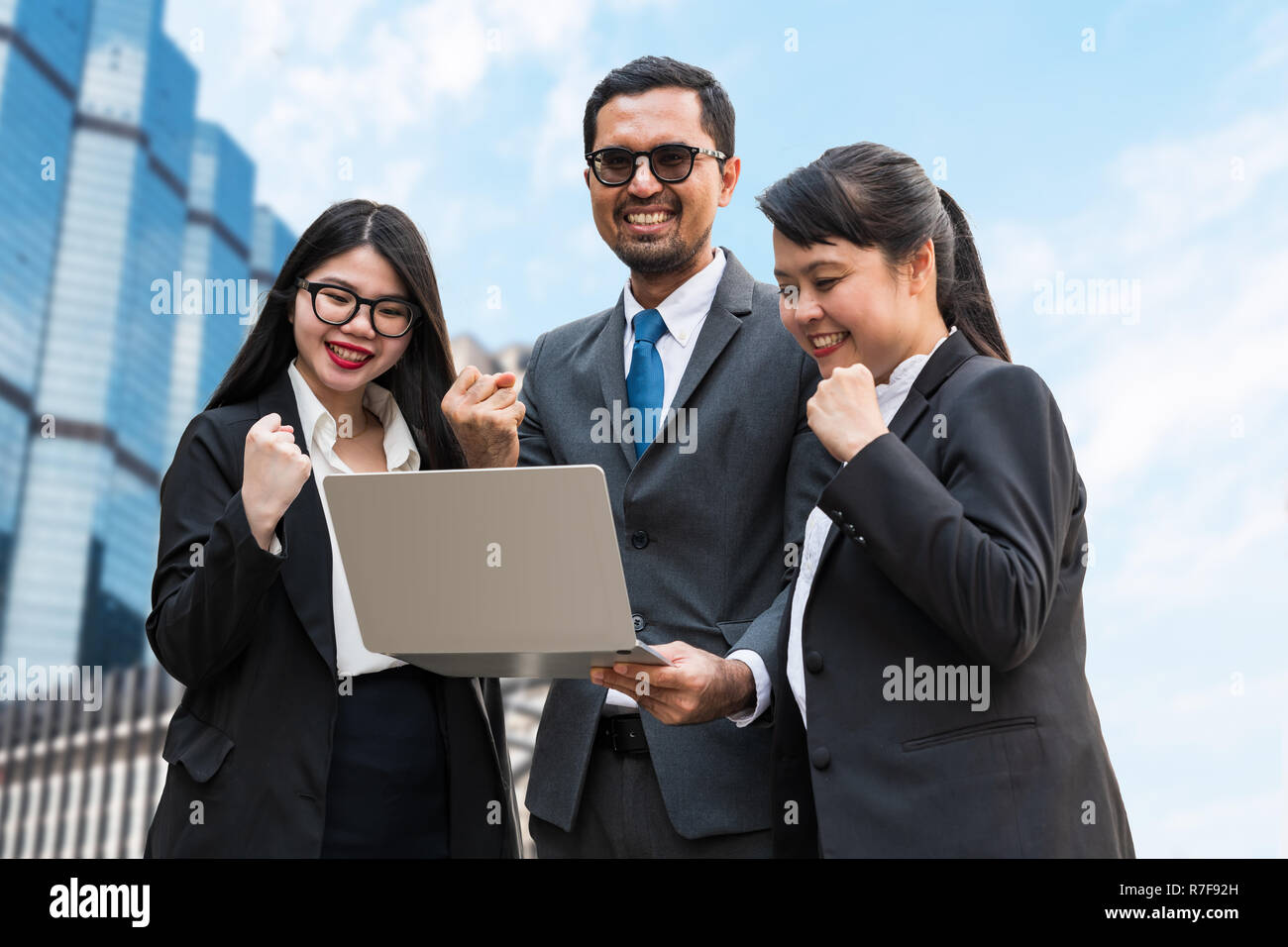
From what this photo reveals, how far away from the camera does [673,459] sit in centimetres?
303

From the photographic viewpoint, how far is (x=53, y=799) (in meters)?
18.5

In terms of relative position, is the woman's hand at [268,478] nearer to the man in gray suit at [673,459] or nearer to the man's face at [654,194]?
the man in gray suit at [673,459]

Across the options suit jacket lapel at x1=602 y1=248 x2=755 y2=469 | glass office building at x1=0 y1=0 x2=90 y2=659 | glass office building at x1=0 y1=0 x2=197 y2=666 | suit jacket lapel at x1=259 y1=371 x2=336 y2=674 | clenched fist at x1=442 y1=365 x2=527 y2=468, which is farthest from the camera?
glass office building at x1=0 y1=0 x2=90 y2=659

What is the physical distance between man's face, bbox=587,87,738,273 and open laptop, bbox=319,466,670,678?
118 centimetres

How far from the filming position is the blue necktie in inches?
124

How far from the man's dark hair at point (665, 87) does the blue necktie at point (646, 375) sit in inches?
21.5

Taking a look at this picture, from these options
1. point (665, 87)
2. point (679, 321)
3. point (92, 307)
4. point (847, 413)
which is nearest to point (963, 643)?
point (847, 413)

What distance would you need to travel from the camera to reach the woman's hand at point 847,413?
7.44ft

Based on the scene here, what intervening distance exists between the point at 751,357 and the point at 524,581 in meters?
1.10

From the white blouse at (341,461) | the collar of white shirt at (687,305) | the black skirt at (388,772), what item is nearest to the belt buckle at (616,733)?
the black skirt at (388,772)

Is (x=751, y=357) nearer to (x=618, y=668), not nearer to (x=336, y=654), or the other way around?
(x=618, y=668)

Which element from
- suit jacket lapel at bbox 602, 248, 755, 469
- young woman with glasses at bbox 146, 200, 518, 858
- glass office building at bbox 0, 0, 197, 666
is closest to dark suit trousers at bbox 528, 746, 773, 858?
young woman with glasses at bbox 146, 200, 518, 858

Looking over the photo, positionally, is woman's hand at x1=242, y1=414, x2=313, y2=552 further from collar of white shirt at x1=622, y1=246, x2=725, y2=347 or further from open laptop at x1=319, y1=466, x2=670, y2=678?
collar of white shirt at x1=622, y1=246, x2=725, y2=347
